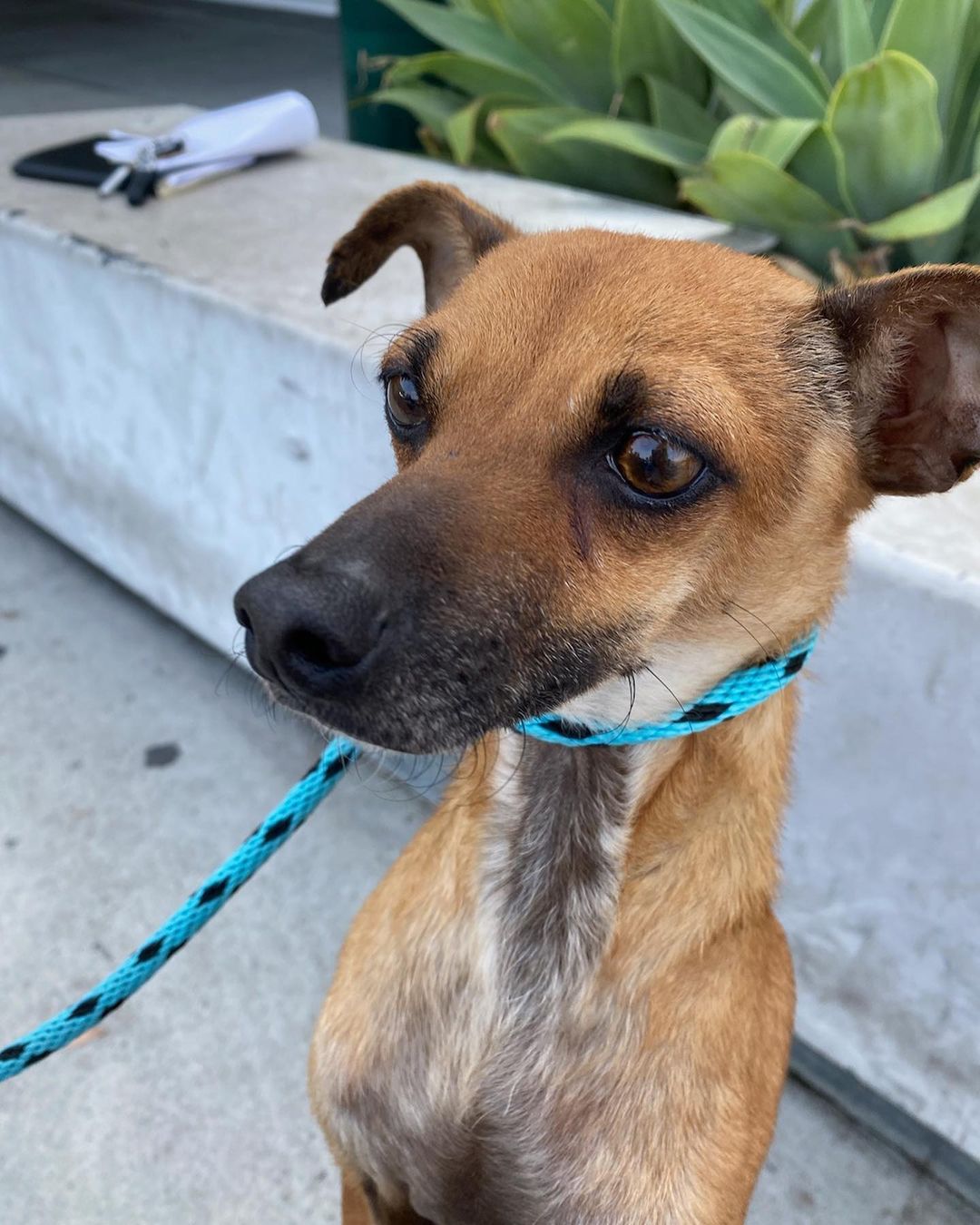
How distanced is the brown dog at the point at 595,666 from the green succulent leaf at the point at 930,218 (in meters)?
1.48

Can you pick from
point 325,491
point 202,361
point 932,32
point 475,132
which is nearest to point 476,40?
point 475,132

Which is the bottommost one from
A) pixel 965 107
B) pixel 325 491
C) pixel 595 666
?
pixel 325 491

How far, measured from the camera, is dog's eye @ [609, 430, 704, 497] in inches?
50.8

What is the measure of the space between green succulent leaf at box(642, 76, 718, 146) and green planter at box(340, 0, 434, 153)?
68.6 inches

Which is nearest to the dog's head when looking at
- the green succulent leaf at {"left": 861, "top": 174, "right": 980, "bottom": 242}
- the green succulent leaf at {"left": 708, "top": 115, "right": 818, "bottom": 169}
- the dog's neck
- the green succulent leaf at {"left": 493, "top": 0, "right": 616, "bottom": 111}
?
the dog's neck

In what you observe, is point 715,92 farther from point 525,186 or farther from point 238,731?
point 238,731

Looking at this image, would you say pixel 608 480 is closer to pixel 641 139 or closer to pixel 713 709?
pixel 713 709

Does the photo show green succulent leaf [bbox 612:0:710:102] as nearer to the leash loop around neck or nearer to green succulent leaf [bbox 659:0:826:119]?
green succulent leaf [bbox 659:0:826:119]

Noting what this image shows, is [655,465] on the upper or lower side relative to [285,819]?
upper

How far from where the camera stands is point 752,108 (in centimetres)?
345

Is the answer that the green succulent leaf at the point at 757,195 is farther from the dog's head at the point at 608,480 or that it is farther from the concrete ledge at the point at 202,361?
the dog's head at the point at 608,480

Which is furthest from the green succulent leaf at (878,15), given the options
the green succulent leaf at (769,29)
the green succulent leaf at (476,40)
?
the green succulent leaf at (476,40)

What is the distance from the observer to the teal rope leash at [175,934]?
1.55m

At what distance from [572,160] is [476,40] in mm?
605
